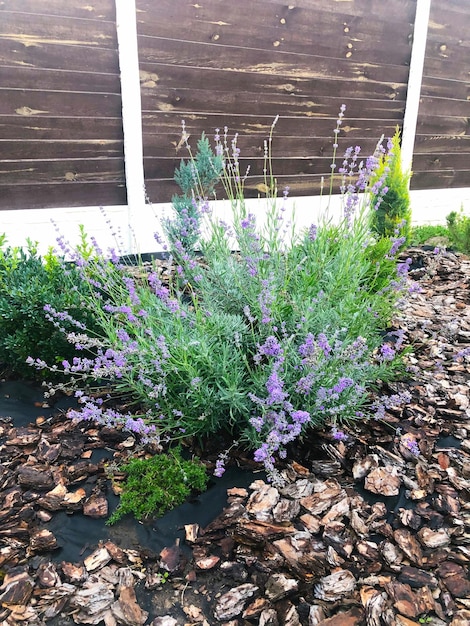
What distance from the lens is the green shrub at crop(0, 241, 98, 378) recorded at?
8.20 feet

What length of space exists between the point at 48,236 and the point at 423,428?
3.80m

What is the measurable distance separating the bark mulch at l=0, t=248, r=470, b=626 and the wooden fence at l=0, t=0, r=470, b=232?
122 inches

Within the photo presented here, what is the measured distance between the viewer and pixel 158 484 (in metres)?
1.84

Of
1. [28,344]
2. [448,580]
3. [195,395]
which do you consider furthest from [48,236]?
[448,580]

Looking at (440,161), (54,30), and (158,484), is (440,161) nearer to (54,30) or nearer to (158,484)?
(54,30)

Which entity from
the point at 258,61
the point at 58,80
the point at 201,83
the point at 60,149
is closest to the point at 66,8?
the point at 58,80

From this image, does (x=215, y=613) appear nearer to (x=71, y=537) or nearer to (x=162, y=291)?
(x=71, y=537)

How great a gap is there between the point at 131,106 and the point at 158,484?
3835 mm

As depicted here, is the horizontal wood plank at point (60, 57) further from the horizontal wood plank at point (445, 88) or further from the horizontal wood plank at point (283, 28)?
the horizontal wood plank at point (445, 88)

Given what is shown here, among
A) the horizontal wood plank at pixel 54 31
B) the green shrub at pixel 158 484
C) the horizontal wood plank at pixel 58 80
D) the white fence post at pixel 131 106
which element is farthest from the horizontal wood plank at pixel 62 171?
the green shrub at pixel 158 484

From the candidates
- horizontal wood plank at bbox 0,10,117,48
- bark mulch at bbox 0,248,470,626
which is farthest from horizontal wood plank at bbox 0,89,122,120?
bark mulch at bbox 0,248,470,626

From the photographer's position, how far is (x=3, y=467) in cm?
204

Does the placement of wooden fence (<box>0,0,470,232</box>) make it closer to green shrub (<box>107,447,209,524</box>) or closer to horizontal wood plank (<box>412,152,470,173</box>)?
horizontal wood plank (<box>412,152,470,173</box>)

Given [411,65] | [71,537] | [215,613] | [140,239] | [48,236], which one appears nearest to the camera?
[215,613]
